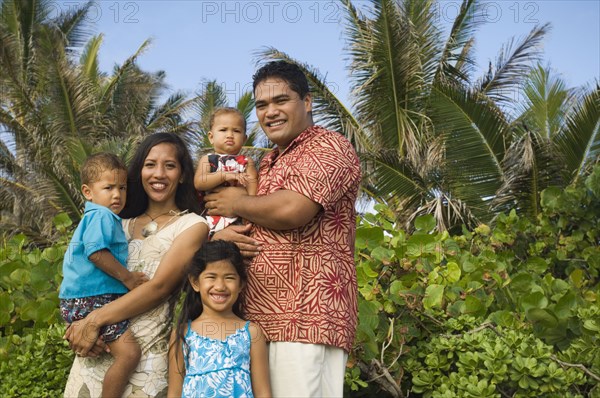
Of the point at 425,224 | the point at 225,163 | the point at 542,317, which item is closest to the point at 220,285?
the point at 225,163

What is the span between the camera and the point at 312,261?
7.81 feet

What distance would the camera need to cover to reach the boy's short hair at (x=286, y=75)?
2.54 meters

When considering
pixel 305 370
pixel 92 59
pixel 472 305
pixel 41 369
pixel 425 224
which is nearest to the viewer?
pixel 305 370

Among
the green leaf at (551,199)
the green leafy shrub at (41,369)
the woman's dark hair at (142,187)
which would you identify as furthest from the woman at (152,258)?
the green leaf at (551,199)

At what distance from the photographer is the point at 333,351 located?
240 centimetres

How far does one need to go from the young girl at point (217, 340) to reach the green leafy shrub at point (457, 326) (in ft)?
4.25

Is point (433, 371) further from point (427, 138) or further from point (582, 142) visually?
point (427, 138)

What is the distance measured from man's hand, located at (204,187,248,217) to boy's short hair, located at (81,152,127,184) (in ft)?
1.18

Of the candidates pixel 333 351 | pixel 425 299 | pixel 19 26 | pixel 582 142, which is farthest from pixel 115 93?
pixel 333 351

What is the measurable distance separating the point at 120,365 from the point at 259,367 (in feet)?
1.65

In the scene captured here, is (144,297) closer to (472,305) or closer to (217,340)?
(217,340)

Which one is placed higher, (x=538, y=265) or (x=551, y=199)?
(x=551, y=199)

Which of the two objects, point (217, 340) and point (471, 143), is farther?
point (471, 143)

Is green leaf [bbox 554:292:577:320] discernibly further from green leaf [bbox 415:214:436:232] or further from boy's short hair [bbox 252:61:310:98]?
boy's short hair [bbox 252:61:310:98]
